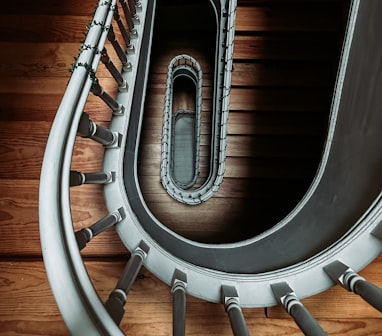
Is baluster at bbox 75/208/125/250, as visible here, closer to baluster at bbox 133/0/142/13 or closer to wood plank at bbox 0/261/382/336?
wood plank at bbox 0/261/382/336

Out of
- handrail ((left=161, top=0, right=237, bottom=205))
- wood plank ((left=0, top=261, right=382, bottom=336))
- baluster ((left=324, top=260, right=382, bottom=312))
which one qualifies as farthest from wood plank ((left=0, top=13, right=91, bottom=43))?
baluster ((left=324, top=260, right=382, bottom=312))

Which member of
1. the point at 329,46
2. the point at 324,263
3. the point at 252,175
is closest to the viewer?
the point at 324,263

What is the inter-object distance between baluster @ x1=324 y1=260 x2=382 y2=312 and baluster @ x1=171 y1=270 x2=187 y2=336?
0.53m

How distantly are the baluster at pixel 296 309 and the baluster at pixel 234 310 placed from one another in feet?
0.50

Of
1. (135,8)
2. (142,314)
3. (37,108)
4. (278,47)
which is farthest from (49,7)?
(278,47)

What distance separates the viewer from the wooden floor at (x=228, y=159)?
1.40 metres

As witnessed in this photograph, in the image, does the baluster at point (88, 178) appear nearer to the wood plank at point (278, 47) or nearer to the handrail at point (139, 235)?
the handrail at point (139, 235)

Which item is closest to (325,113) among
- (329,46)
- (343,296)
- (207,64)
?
(329,46)

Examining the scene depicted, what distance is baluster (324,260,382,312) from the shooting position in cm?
100

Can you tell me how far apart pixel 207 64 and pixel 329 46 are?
1704 mm

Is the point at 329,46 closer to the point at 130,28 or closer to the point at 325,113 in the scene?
the point at 325,113

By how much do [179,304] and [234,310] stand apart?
0.19 metres

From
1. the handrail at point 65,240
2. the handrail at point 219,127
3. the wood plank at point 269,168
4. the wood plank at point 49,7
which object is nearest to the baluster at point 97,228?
the handrail at point 65,240

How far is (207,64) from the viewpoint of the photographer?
179 inches
